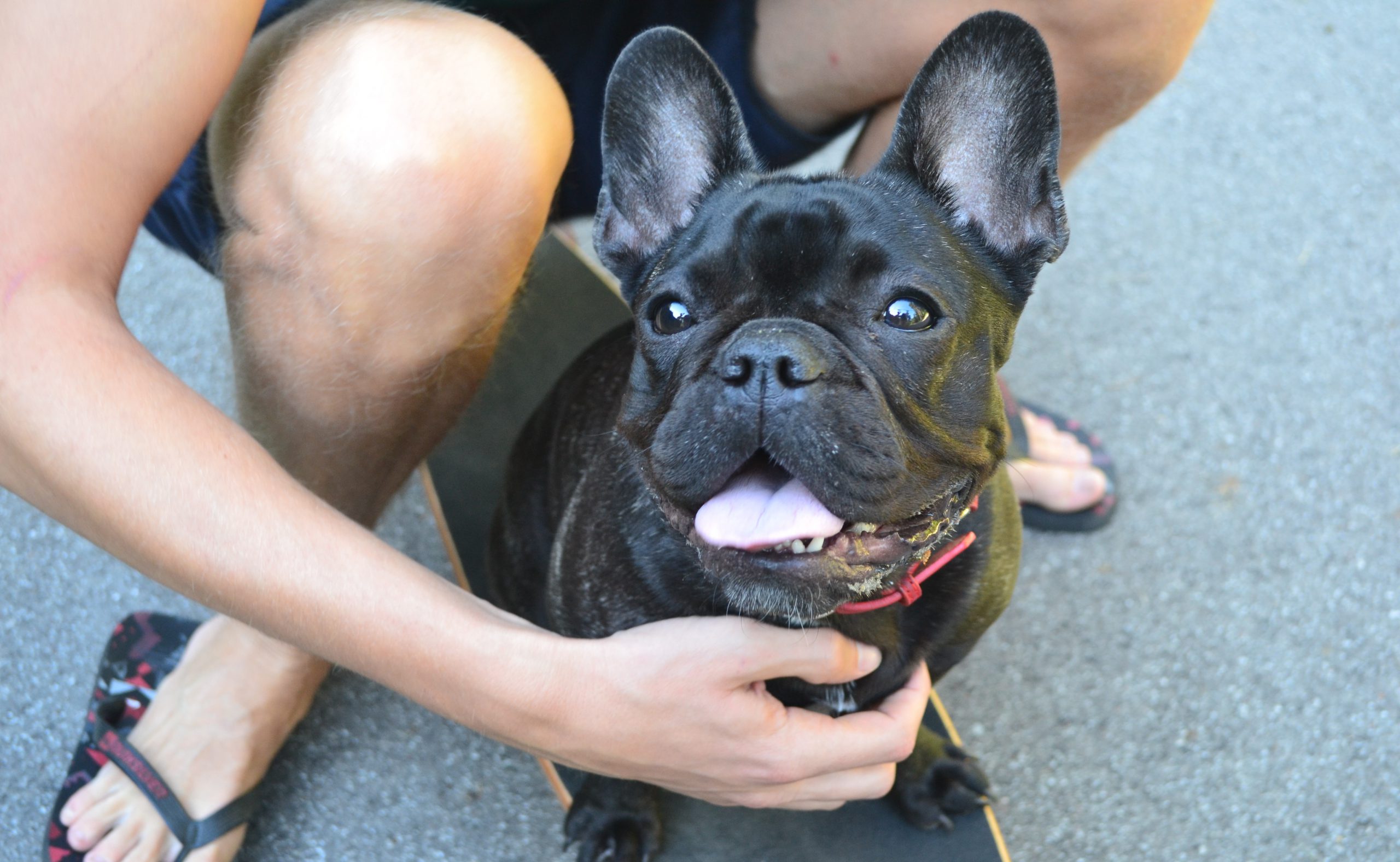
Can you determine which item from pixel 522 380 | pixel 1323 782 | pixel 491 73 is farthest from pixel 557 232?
pixel 1323 782

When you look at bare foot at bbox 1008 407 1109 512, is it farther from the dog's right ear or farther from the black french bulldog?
the dog's right ear

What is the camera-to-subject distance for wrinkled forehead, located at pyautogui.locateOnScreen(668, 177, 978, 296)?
1471mm

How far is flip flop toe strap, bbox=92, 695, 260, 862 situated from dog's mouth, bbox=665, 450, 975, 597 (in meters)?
1.02

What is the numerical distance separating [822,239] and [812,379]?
269 mm

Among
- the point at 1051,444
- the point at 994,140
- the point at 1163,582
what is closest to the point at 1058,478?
the point at 1051,444

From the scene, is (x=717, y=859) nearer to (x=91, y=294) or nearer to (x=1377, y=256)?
(x=91, y=294)

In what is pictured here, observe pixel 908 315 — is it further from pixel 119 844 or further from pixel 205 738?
pixel 119 844

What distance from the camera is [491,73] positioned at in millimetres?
1684

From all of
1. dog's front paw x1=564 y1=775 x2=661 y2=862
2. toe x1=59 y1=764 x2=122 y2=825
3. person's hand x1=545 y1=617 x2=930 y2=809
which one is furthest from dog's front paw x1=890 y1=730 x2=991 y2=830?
toe x1=59 y1=764 x2=122 y2=825

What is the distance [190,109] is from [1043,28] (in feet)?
4.55

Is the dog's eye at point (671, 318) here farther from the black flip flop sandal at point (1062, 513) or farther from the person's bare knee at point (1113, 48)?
the black flip flop sandal at point (1062, 513)

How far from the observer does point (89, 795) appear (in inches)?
74.5

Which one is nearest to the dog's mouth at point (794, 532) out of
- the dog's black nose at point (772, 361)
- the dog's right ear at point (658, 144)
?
the dog's black nose at point (772, 361)

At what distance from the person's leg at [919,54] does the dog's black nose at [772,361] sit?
78 cm
